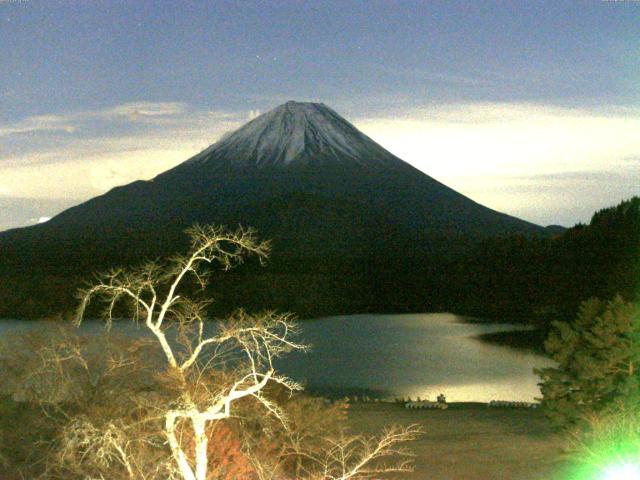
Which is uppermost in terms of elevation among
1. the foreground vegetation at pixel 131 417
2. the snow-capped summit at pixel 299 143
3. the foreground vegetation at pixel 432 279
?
the snow-capped summit at pixel 299 143

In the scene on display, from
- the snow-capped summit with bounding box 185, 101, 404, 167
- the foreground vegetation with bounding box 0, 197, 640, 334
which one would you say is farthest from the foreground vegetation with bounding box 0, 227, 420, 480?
the snow-capped summit with bounding box 185, 101, 404, 167

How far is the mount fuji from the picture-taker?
73.3 meters

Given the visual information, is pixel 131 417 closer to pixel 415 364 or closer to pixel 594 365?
pixel 594 365

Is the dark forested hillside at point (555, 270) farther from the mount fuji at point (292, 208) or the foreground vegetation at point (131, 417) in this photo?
the mount fuji at point (292, 208)

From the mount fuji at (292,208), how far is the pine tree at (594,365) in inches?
2251

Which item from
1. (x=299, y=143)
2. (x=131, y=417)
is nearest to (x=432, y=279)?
(x=299, y=143)

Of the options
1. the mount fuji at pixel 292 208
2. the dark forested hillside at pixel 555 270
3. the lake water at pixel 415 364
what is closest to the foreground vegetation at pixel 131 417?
the lake water at pixel 415 364

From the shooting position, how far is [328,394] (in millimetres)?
20141

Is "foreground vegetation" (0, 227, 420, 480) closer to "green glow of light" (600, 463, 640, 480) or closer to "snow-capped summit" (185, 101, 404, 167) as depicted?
"green glow of light" (600, 463, 640, 480)

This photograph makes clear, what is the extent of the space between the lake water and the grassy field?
4.93m

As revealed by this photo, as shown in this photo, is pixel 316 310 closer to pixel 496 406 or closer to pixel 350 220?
pixel 350 220

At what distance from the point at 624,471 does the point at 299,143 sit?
81215 mm

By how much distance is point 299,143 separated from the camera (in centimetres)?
8719

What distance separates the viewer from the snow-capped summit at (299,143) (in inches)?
3398
